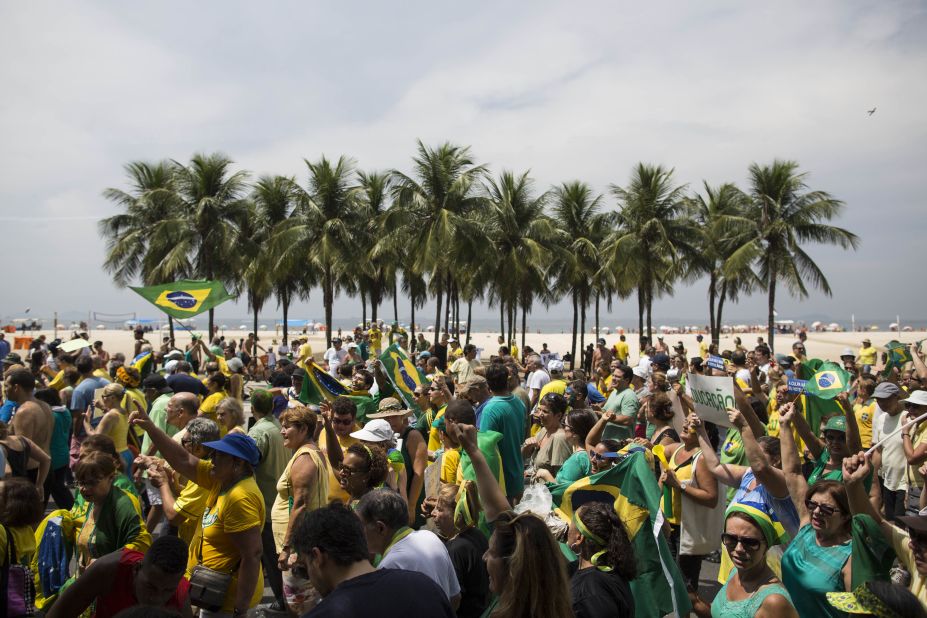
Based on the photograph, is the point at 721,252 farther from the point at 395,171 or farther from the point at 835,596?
the point at 835,596

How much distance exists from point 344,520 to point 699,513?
3.40m

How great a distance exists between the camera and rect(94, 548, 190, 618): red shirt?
10.9 feet

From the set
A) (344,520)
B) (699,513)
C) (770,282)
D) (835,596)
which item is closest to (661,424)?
(699,513)

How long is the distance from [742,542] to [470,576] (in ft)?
4.67

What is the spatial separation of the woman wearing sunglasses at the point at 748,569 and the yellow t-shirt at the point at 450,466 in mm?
2230

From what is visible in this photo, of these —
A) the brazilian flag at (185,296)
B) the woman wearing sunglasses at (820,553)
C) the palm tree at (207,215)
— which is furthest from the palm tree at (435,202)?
the woman wearing sunglasses at (820,553)

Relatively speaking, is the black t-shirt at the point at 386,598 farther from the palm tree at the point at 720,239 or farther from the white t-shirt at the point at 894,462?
the palm tree at the point at 720,239

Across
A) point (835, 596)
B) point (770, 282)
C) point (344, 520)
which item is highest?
point (770, 282)

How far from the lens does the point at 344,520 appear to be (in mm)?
2742

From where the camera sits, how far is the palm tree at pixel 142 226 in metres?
29.8

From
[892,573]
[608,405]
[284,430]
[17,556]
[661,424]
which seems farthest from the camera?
[608,405]

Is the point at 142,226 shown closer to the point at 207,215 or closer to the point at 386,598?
the point at 207,215

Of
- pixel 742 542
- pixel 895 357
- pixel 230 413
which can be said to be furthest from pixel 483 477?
pixel 895 357

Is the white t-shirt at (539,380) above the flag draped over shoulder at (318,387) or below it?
below
